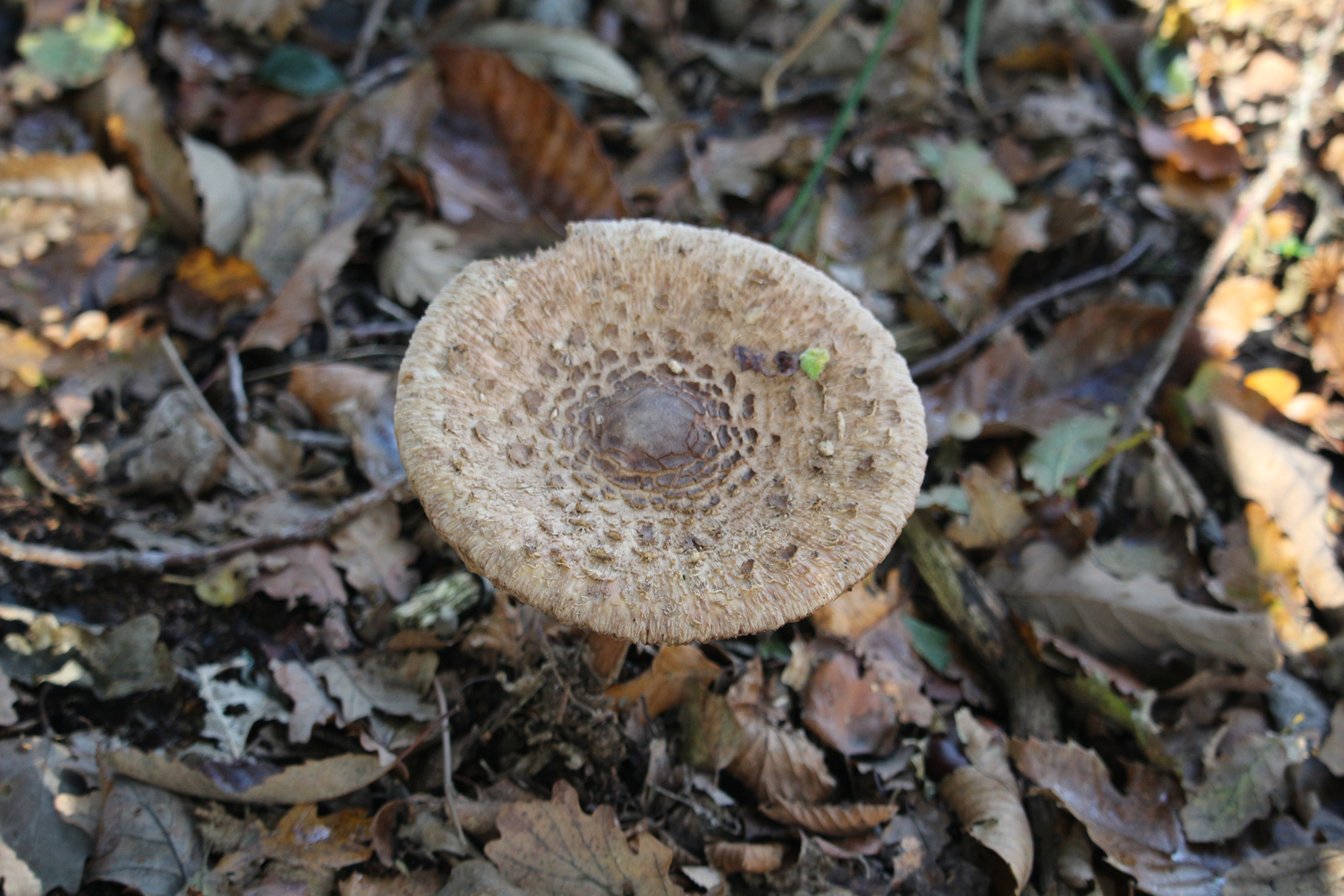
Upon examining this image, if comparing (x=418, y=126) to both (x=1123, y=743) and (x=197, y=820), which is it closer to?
(x=197, y=820)

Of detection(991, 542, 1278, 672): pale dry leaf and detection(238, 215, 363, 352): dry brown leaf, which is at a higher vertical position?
detection(238, 215, 363, 352): dry brown leaf

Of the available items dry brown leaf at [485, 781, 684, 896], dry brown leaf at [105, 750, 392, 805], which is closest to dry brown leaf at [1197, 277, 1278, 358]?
dry brown leaf at [485, 781, 684, 896]

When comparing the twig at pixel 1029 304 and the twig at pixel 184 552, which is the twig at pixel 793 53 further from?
the twig at pixel 184 552

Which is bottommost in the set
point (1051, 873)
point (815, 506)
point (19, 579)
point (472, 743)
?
point (1051, 873)

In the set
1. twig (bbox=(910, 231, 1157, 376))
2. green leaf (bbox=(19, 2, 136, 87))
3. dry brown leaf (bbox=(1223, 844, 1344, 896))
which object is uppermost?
green leaf (bbox=(19, 2, 136, 87))

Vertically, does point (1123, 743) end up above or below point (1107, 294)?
below

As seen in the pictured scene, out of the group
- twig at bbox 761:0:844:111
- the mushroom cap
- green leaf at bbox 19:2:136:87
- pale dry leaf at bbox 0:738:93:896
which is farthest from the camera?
twig at bbox 761:0:844:111

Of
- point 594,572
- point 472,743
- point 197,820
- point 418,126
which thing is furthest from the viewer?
point 418,126

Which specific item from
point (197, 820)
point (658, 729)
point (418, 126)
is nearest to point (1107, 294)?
point (658, 729)

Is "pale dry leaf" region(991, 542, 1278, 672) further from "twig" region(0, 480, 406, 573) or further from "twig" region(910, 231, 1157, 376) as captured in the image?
"twig" region(0, 480, 406, 573)
